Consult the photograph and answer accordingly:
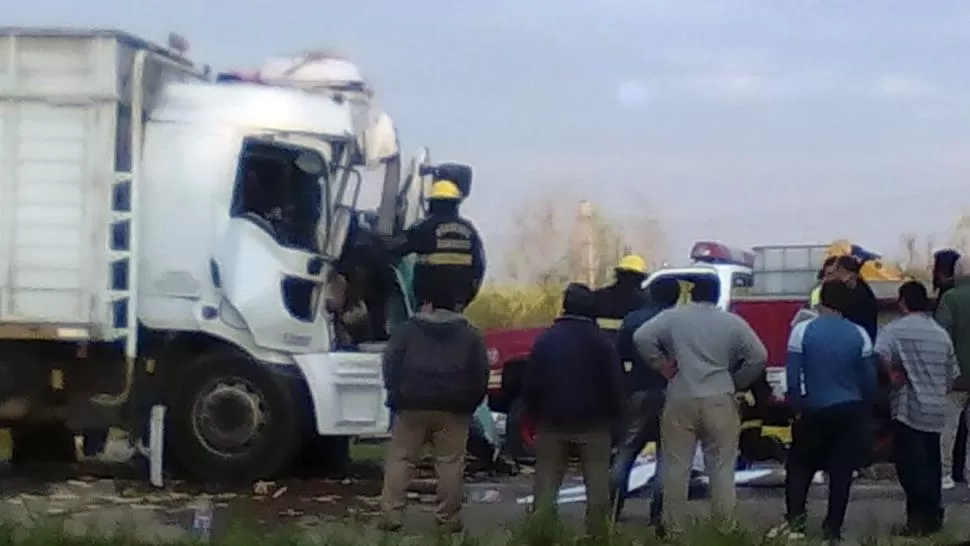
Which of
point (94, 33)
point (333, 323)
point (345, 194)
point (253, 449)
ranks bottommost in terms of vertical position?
point (253, 449)

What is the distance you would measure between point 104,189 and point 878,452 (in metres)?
6.25

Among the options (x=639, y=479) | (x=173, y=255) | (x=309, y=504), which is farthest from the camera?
(x=173, y=255)

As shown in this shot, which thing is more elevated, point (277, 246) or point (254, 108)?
point (254, 108)

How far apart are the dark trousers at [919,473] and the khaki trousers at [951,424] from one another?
32 centimetres

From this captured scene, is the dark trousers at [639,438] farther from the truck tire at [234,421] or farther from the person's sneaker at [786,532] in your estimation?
the truck tire at [234,421]

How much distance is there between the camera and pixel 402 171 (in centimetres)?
1502

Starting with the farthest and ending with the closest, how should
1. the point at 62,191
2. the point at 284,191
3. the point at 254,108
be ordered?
the point at 284,191, the point at 254,108, the point at 62,191

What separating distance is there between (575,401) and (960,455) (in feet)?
16.5

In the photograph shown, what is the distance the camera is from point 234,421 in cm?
1396

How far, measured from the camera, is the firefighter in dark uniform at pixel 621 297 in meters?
12.3

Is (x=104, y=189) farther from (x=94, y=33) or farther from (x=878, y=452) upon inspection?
(x=878, y=452)

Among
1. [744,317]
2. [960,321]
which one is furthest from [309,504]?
[744,317]

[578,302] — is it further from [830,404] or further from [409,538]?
[409,538]

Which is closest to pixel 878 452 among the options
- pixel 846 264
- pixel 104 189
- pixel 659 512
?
pixel 846 264
